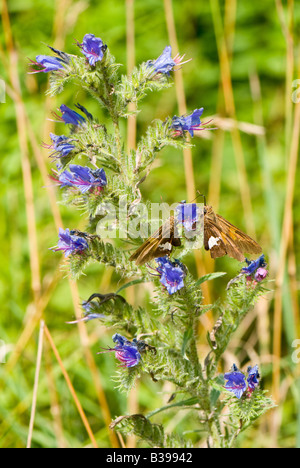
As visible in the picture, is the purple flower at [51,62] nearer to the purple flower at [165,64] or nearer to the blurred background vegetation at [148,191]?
the purple flower at [165,64]

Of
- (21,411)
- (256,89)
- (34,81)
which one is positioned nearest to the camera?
(21,411)

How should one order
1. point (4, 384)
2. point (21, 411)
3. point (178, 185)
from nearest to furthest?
point (21, 411)
point (4, 384)
point (178, 185)

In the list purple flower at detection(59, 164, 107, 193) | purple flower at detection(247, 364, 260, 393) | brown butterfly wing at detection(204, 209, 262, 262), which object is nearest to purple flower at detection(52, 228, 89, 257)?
purple flower at detection(59, 164, 107, 193)

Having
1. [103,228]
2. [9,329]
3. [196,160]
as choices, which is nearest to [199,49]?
[196,160]

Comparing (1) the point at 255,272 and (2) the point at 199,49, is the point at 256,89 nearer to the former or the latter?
(2) the point at 199,49

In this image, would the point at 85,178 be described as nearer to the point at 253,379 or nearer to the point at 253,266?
the point at 253,266

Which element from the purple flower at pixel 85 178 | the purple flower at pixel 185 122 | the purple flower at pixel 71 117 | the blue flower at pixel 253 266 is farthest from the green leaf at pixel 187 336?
the purple flower at pixel 71 117

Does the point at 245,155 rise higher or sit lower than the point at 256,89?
lower

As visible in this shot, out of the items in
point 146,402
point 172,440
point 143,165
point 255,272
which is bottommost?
point 146,402

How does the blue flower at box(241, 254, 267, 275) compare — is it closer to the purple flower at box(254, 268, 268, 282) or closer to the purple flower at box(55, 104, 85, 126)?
the purple flower at box(254, 268, 268, 282)
